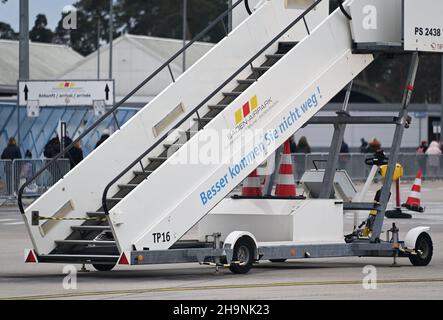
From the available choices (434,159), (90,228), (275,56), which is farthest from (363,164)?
(90,228)

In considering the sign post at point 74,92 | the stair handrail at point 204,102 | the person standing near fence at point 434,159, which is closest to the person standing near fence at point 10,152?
the sign post at point 74,92

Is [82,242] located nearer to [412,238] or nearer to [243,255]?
[243,255]

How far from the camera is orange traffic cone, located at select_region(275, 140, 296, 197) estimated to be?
757 inches

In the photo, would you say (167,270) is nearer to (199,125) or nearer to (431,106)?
(199,125)

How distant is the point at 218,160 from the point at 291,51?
→ 1.94 meters

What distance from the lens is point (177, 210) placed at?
17047mm

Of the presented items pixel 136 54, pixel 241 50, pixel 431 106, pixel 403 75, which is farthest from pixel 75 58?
pixel 241 50

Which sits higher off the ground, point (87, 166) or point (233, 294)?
point (87, 166)

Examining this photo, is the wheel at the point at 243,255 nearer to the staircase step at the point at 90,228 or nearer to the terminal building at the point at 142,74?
the staircase step at the point at 90,228

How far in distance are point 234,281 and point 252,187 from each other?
110 inches

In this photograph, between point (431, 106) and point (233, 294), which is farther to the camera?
Result: point (431, 106)

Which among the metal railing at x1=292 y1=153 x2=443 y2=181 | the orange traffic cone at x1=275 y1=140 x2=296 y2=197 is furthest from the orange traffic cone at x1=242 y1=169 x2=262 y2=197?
the metal railing at x1=292 y1=153 x2=443 y2=181

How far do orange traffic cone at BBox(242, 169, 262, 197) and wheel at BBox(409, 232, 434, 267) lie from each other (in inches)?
91.1

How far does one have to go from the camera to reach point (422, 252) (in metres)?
19.3
